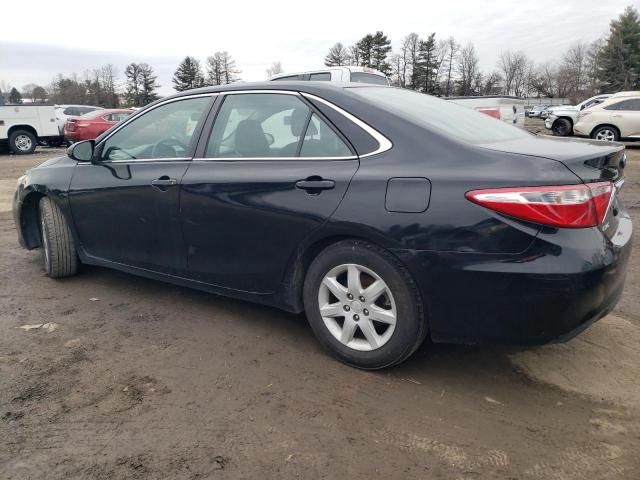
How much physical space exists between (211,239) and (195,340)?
639 millimetres

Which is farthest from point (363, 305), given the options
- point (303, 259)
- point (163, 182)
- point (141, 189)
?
point (141, 189)

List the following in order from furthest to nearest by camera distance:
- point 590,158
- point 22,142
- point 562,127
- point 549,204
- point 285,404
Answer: point 562,127 → point 22,142 → point 285,404 → point 590,158 → point 549,204

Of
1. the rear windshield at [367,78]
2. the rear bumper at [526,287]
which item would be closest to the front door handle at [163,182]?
the rear bumper at [526,287]

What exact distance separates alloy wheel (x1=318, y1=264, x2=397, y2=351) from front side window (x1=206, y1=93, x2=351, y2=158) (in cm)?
66

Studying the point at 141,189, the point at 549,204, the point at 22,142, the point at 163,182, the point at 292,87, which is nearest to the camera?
the point at 549,204

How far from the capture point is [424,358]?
3.08 meters

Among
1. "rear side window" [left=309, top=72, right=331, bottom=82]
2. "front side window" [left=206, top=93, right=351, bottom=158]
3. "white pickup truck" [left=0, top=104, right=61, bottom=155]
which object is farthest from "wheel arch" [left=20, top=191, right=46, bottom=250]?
"white pickup truck" [left=0, top=104, right=61, bottom=155]

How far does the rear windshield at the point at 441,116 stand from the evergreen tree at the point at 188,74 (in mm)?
72177

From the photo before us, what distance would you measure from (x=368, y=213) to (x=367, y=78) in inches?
377

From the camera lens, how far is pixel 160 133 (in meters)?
3.77

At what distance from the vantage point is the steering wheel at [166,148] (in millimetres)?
3594

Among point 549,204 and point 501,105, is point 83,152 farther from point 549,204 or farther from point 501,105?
point 501,105

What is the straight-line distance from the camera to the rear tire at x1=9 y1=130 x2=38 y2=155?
1753 centimetres

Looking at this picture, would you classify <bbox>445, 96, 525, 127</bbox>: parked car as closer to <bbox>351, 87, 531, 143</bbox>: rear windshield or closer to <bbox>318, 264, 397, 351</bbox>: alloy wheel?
<bbox>351, 87, 531, 143</bbox>: rear windshield
